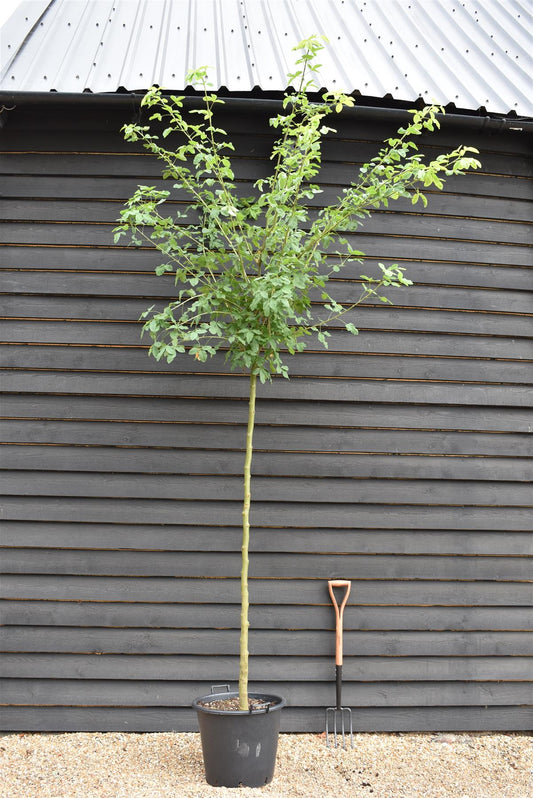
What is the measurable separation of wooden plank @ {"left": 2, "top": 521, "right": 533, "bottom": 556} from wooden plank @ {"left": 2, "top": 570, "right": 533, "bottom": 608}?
0.17 metres

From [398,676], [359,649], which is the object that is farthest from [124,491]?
[398,676]

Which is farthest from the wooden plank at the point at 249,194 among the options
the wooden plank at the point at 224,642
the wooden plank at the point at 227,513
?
the wooden plank at the point at 224,642

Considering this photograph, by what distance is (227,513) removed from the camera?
11.4 feet

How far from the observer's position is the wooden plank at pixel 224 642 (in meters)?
3.39

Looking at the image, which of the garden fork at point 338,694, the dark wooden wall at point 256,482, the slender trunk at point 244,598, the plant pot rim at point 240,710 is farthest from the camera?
the dark wooden wall at point 256,482

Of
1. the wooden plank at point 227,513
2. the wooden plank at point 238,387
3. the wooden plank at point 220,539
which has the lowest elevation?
the wooden plank at point 220,539

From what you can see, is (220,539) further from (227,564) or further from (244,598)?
(244,598)

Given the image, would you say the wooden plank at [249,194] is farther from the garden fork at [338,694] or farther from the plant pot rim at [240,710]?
the plant pot rim at [240,710]

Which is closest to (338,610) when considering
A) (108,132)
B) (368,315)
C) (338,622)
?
(338,622)

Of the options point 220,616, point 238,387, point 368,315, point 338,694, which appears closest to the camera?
point 338,694

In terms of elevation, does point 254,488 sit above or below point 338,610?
above

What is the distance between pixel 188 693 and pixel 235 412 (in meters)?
1.51

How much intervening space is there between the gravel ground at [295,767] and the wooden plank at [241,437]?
1.52 m

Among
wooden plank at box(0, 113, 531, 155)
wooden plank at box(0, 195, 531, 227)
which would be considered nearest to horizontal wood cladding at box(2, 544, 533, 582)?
wooden plank at box(0, 195, 531, 227)
